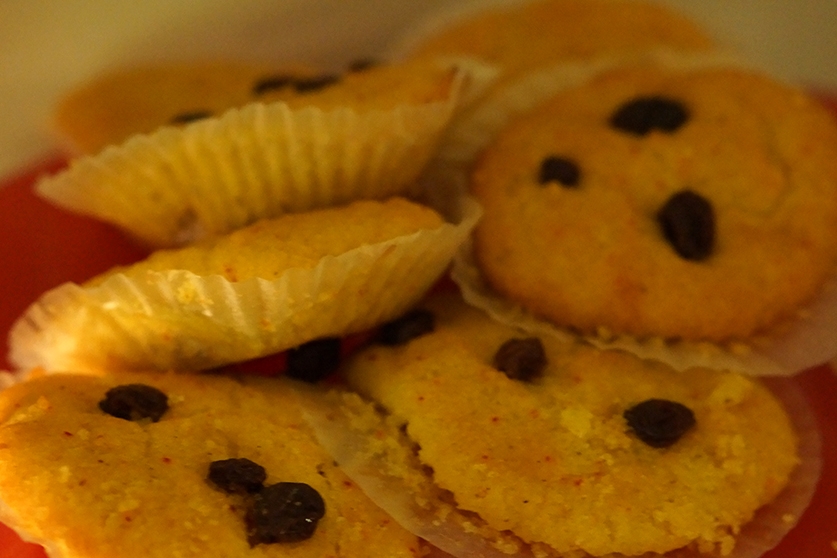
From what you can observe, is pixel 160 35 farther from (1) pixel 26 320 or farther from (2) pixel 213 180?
(1) pixel 26 320

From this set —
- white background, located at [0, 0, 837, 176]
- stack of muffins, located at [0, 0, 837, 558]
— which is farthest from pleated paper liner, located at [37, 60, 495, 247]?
white background, located at [0, 0, 837, 176]

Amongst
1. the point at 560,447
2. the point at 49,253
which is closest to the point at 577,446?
the point at 560,447

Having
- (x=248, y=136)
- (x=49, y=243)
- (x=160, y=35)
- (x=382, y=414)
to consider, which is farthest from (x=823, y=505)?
(x=160, y=35)

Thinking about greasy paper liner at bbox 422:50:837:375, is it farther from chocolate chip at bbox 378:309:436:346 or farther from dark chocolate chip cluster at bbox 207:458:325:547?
dark chocolate chip cluster at bbox 207:458:325:547

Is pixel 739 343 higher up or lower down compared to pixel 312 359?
lower down

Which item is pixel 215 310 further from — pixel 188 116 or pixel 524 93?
pixel 524 93

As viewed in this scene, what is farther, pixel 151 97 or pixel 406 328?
pixel 151 97

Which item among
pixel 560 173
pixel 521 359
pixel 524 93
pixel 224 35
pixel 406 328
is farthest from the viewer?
pixel 224 35
